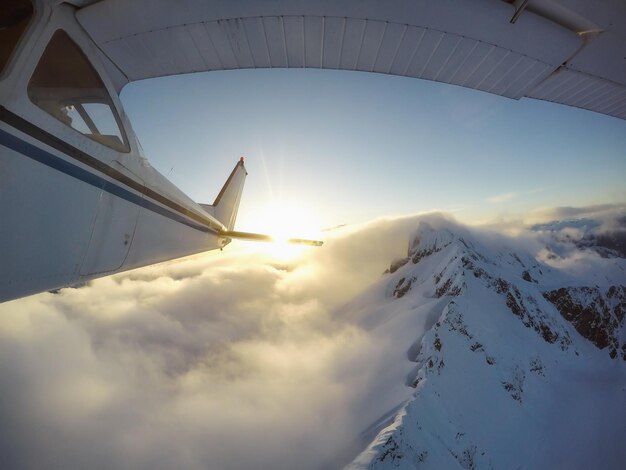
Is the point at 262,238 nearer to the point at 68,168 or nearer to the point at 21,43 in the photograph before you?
the point at 68,168

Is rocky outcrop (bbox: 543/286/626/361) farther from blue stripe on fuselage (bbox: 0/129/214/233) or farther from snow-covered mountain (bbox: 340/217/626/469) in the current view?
blue stripe on fuselage (bbox: 0/129/214/233)

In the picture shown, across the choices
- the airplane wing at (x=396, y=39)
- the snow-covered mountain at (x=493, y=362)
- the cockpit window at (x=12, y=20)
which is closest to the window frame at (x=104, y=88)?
the cockpit window at (x=12, y=20)

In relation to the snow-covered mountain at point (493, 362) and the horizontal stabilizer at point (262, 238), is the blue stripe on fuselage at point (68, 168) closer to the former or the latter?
the horizontal stabilizer at point (262, 238)

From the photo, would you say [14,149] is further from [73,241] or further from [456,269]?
[456,269]

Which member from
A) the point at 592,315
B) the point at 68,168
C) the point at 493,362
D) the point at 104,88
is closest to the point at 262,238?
the point at 104,88

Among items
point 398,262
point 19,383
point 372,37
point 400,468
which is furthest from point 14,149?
point 19,383

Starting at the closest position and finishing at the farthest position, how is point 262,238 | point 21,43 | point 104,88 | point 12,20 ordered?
point 21,43
point 12,20
point 104,88
point 262,238
